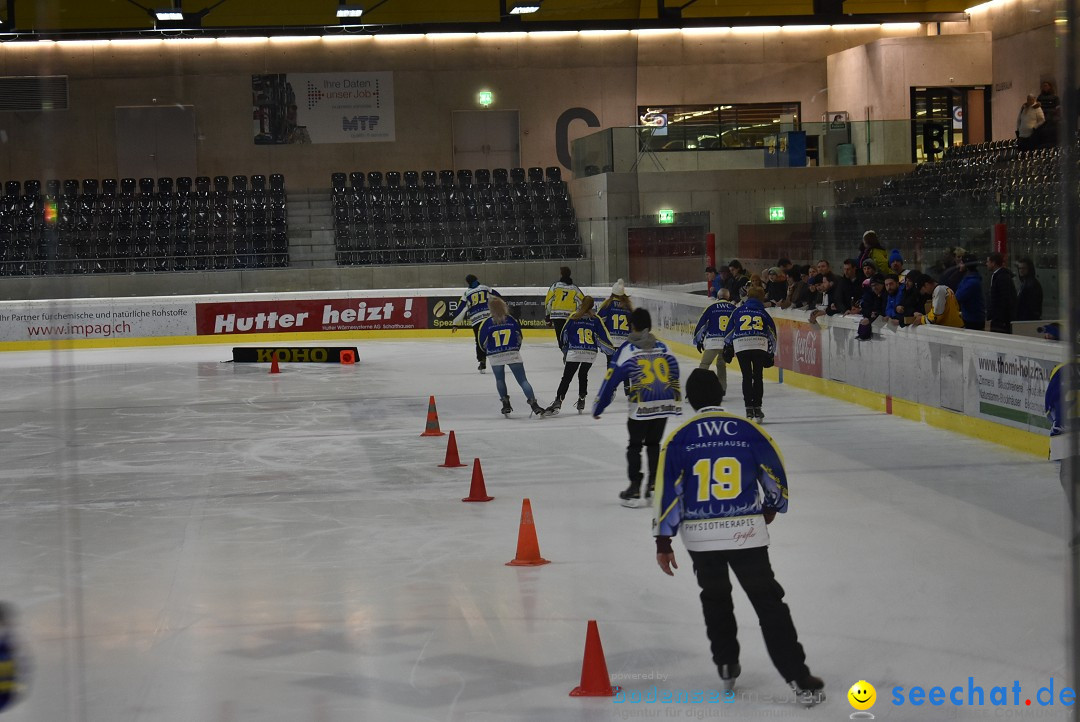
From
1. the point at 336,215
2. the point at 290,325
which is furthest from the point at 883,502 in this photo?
the point at 336,215

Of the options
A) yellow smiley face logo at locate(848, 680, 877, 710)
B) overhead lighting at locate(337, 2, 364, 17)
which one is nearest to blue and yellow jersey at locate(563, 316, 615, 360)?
yellow smiley face logo at locate(848, 680, 877, 710)

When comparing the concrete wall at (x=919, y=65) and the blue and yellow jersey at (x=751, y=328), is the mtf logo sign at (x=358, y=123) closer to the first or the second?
the concrete wall at (x=919, y=65)

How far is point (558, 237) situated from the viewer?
28.4m

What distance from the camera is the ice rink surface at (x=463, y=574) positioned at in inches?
214

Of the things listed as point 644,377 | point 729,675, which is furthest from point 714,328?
point 729,675

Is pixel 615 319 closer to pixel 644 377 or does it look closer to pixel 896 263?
pixel 896 263

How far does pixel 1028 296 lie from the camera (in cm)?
1114

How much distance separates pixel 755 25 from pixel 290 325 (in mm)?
15018

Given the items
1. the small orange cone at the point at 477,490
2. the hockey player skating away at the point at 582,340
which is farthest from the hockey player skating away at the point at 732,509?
the hockey player skating away at the point at 582,340

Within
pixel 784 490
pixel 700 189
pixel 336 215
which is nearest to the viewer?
pixel 784 490

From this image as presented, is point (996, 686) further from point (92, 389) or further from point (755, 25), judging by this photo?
point (755, 25)

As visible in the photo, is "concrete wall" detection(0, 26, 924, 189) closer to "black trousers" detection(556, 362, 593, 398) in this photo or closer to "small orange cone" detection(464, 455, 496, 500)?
"black trousers" detection(556, 362, 593, 398)

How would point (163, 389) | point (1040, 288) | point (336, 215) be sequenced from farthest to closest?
point (336, 215) < point (163, 389) < point (1040, 288)

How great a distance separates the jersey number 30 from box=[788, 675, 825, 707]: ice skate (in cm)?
83
